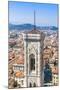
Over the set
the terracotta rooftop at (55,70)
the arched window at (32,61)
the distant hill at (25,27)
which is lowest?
the terracotta rooftop at (55,70)

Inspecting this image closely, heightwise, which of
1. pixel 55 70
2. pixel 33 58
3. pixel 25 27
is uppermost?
pixel 25 27

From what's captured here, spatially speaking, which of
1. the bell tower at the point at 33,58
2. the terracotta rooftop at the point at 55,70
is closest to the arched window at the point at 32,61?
the bell tower at the point at 33,58

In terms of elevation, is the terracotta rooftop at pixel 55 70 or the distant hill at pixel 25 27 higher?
the distant hill at pixel 25 27

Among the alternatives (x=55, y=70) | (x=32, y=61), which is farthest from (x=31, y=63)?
(x=55, y=70)

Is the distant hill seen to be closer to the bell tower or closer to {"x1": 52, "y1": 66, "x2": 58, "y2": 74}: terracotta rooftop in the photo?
the bell tower

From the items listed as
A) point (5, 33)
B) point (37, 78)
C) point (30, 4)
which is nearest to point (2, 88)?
point (37, 78)

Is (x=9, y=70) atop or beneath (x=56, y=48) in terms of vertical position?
beneath

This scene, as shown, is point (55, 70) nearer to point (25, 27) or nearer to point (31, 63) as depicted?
point (31, 63)

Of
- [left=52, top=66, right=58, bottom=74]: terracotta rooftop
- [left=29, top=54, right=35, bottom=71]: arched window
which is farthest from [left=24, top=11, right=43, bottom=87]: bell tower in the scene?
[left=52, top=66, right=58, bottom=74]: terracotta rooftop

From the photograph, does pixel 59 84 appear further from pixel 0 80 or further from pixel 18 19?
pixel 18 19

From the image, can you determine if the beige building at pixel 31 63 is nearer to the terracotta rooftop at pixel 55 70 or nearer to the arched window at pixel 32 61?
the arched window at pixel 32 61

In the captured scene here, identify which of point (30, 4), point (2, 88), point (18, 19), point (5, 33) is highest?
point (30, 4)
